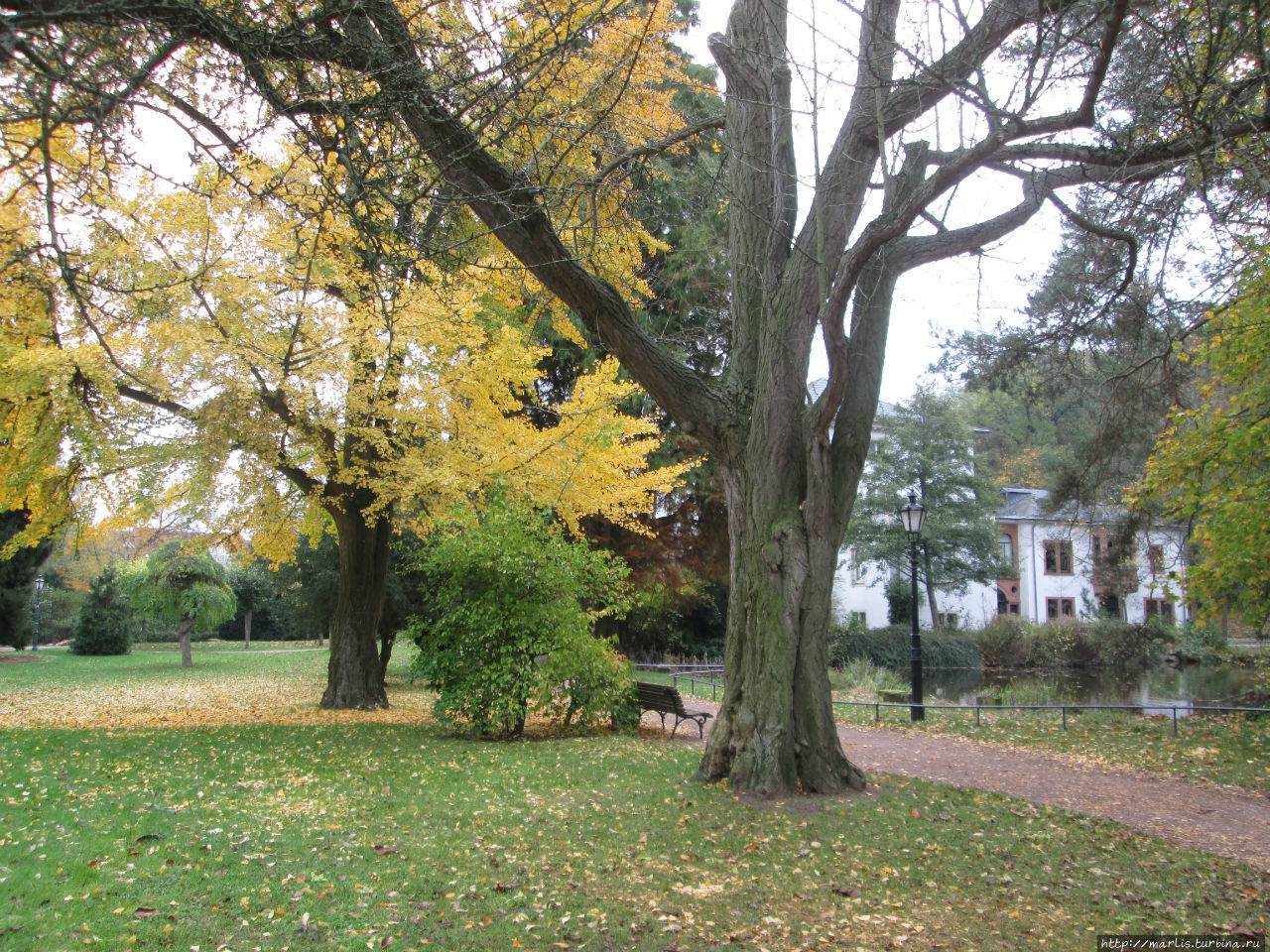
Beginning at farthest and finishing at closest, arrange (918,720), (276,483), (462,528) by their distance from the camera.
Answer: (918,720), (276,483), (462,528)

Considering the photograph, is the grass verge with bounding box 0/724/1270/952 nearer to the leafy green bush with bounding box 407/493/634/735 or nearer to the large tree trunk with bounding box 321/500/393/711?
the leafy green bush with bounding box 407/493/634/735

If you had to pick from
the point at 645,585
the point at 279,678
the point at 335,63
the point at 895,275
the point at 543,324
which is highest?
the point at 543,324

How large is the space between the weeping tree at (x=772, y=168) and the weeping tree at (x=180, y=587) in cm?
2109

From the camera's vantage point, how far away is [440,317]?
10.4 m

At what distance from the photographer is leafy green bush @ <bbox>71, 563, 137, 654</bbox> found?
31619 mm

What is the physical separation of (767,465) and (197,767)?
20.8 ft

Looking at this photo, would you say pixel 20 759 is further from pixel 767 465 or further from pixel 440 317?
pixel 767 465

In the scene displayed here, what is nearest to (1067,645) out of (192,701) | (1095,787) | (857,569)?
(857,569)

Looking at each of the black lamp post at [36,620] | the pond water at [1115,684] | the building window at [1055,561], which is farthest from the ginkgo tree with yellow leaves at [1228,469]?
the black lamp post at [36,620]

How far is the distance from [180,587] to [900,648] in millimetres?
24404

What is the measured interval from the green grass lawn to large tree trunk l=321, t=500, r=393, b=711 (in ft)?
16.3

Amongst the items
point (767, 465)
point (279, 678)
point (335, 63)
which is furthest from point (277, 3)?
point (279, 678)

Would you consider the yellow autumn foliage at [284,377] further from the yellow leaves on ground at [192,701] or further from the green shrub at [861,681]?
the green shrub at [861,681]

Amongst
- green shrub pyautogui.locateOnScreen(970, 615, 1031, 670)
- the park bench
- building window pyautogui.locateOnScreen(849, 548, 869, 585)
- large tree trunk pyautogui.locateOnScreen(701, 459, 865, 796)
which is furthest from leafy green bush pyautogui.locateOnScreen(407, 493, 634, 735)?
green shrub pyautogui.locateOnScreen(970, 615, 1031, 670)
